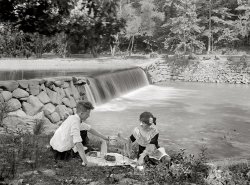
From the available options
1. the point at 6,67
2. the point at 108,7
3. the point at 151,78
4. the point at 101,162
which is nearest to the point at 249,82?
the point at 151,78

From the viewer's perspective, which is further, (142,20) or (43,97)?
(142,20)

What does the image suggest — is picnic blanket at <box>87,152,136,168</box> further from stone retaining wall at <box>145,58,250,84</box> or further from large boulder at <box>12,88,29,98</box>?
stone retaining wall at <box>145,58,250,84</box>

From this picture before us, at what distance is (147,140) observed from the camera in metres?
5.52

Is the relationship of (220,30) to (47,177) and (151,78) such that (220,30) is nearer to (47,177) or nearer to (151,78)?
(151,78)

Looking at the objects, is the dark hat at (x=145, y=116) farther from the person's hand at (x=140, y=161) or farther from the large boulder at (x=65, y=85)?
the large boulder at (x=65, y=85)

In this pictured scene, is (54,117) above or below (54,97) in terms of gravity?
below

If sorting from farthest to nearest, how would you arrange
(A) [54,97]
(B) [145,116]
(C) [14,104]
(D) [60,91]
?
(D) [60,91]
(A) [54,97]
(C) [14,104]
(B) [145,116]

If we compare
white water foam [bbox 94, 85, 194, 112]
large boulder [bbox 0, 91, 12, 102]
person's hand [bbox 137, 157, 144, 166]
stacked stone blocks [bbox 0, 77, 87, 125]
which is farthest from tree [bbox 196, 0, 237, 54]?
person's hand [bbox 137, 157, 144, 166]

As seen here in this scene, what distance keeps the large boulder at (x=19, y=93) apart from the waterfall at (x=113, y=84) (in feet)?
12.5

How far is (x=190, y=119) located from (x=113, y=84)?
557 cm

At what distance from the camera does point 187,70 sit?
27.8 meters

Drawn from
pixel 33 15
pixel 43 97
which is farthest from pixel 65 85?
pixel 33 15

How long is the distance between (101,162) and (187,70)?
23.5 meters

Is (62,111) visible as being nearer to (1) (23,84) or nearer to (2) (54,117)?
(2) (54,117)
